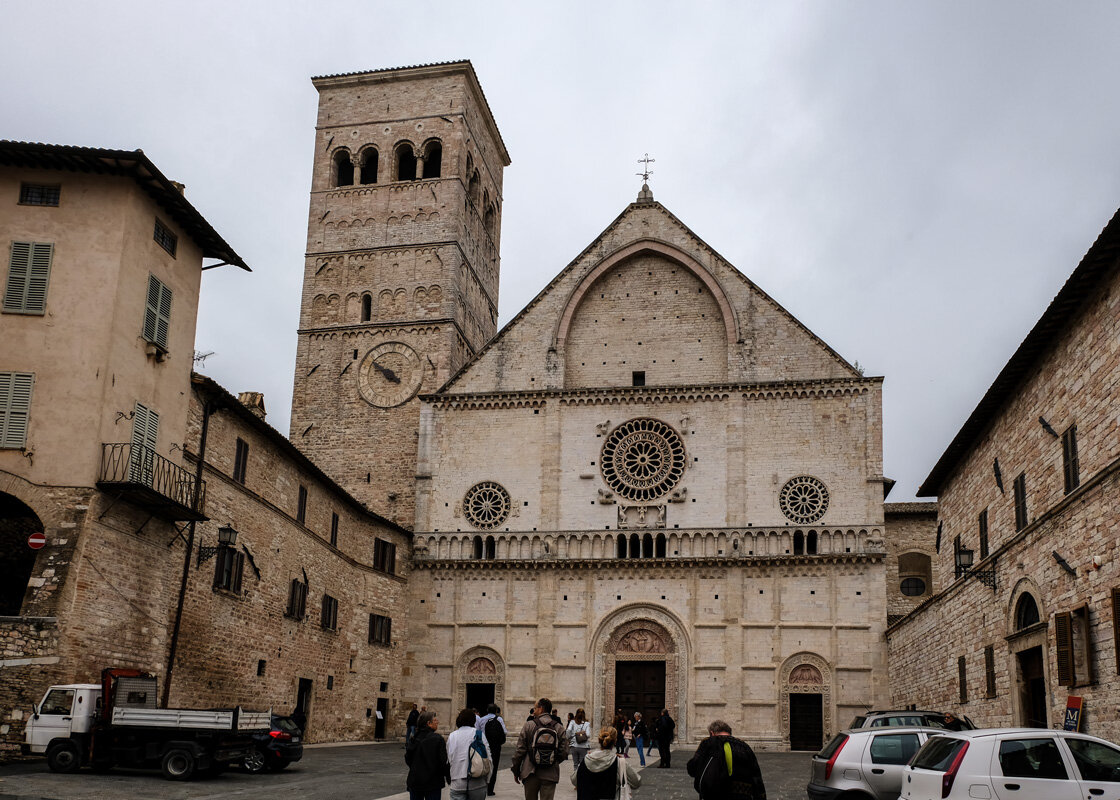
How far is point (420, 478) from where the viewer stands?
129 ft

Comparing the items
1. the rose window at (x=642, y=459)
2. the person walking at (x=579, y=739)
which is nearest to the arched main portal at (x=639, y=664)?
the rose window at (x=642, y=459)

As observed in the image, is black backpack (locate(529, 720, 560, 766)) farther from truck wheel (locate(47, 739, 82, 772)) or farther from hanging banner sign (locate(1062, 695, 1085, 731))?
truck wheel (locate(47, 739, 82, 772))

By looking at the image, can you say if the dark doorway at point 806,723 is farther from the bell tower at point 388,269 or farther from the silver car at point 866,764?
the silver car at point 866,764

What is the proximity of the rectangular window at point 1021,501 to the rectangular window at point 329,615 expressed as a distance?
766 inches

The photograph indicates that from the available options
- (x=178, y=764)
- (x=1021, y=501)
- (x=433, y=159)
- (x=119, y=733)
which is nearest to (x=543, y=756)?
(x=178, y=764)

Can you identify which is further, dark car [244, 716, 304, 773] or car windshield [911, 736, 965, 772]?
dark car [244, 716, 304, 773]

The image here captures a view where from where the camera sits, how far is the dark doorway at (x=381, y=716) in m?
35.7

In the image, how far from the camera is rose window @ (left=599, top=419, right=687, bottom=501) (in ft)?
124

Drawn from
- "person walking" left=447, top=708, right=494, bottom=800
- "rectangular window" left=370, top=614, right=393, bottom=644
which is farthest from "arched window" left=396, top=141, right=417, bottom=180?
"person walking" left=447, top=708, right=494, bottom=800

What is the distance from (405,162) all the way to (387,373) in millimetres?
10031

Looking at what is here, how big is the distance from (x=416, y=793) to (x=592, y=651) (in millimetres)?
24471

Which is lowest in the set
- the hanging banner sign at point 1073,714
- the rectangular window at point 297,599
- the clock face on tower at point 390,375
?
the hanging banner sign at point 1073,714

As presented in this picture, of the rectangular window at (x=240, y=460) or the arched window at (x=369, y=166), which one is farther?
the arched window at (x=369, y=166)

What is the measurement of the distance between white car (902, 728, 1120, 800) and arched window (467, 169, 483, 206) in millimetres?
38505
